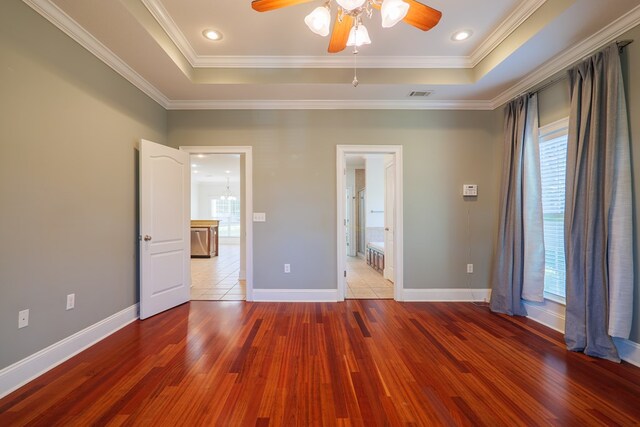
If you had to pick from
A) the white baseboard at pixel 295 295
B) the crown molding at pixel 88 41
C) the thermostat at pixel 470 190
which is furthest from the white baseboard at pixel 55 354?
the thermostat at pixel 470 190

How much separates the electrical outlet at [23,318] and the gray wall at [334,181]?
6.61 feet

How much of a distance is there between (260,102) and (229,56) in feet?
2.07

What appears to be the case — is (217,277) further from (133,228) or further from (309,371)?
(309,371)

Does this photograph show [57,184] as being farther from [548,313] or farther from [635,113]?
[548,313]

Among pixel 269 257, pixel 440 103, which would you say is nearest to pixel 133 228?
pixel 269 257

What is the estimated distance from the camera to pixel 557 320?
8.18 feet

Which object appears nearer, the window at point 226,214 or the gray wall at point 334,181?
the gray wall at point 334,181

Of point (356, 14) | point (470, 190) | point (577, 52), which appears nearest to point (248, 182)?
point (356, 14)

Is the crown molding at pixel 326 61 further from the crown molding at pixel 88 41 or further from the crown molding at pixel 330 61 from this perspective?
the crown molding at pixel 88 41

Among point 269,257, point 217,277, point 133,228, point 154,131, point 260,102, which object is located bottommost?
point 217,277

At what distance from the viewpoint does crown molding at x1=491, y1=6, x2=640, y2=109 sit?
189cm

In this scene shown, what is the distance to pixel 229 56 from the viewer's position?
9.03ft

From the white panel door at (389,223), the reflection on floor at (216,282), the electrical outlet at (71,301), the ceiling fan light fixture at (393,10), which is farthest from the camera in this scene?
the white panel door at (389,223)

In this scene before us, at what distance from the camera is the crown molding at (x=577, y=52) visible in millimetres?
1889
